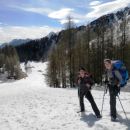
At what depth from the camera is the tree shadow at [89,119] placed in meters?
12.1

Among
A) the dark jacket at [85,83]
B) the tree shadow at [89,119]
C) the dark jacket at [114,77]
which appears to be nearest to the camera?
the dark jacket at [114,77]

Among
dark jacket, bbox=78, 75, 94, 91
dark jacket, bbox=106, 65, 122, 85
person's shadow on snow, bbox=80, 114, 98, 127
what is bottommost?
person's shadow on snow, bbox=80, 114, 98, 127

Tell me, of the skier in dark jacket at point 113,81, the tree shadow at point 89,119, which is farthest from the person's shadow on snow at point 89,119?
the skier in dark jacket at point 113,81

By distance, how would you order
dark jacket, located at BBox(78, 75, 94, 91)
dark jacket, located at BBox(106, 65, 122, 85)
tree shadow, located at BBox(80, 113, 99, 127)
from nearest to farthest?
dark jacket, located at BBox(106, 65, 122, 85), tree shadow, located at BBox(80, 113, 99, 127), dark jacket, located at BBox(78, 75, 94, 91)

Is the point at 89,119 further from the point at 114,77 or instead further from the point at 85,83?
the point at 114,77

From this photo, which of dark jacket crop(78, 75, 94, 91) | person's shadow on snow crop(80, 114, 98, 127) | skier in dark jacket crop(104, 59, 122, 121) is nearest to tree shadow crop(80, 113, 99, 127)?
person's shadow on snow crop(80, 114, 98, 127)

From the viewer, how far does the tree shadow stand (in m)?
12.1

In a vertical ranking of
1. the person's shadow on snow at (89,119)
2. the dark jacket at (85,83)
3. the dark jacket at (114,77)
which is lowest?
the person's shadow on snow at (89,119)

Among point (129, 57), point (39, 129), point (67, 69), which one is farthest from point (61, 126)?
point (67, 69)

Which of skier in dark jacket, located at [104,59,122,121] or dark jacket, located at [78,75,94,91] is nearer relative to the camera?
skier in dark jacket, located at [104,59,122,121]

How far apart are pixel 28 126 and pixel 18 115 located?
2.68 m

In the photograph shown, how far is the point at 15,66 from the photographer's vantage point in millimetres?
140750

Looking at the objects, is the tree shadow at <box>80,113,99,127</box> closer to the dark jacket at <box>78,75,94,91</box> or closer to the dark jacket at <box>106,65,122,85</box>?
the dark jacket at <box>78,75,94,91</box>

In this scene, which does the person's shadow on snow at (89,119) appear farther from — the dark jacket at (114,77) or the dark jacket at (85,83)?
the dark jacket at (114,77)
